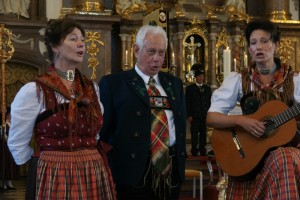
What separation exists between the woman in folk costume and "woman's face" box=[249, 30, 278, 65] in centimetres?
95

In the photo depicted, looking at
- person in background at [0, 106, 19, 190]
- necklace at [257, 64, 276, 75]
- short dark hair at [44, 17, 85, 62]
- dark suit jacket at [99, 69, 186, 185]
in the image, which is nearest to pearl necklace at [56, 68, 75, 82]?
short dark hair at [44, 17, 85, 62]

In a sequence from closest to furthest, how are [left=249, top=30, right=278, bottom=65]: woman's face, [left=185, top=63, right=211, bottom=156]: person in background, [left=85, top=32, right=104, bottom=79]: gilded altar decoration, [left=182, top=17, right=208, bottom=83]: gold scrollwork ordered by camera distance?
[left=249, top=30, right=278, bottom=65]: woman's face → [left=185, top=63, right=211, bottom=156]: person in background → [left=85, top=32, right=104, bottom=79]: gilded altar decoration → [left=182, top=17, right=208, bottom=83]: gold scrollwork

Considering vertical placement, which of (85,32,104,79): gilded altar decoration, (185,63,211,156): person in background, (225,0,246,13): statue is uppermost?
(225,0,246,13): statue

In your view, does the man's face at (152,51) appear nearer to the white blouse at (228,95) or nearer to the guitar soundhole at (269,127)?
the white blouse at (228,95)

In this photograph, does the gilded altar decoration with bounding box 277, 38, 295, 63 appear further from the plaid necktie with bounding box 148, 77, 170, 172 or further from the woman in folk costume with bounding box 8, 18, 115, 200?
the woman in folk costume with bounding box 8, 18, 115, 200

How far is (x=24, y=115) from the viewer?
3.42 metres

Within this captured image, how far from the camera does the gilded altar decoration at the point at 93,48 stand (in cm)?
1122

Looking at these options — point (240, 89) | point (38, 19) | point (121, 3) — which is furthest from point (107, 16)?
point (240, 89)

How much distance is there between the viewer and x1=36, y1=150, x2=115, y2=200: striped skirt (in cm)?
335

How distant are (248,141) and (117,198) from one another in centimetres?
82

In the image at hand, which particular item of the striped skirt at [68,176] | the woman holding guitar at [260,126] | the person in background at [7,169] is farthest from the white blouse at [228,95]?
the person in background at [7,169]

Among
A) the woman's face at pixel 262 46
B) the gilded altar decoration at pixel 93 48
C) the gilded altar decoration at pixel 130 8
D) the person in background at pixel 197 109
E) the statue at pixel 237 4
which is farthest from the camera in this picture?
the statue at pixel 237 4

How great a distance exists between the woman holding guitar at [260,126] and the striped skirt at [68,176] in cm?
74

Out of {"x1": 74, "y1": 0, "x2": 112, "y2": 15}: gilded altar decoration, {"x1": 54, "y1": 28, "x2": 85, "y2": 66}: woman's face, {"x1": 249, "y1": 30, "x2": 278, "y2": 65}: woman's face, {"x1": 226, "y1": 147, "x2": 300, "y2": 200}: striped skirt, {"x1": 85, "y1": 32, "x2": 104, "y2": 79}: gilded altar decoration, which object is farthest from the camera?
{"x1": 74, "y1": 0, "x2": 112, "y2": 15}: gilded altar decoration
